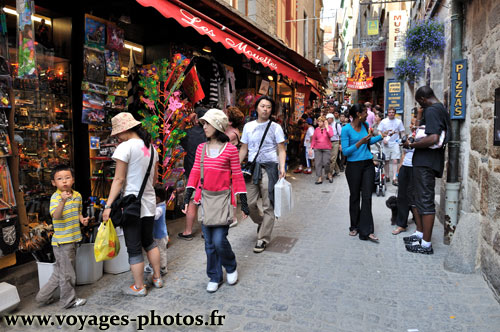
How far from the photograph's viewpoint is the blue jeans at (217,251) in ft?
12.1

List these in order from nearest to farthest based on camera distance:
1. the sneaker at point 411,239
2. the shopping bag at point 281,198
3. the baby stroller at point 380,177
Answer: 1. the shopping bag at point 281,198
2. the sneaker at point 411,239
3. the baby stroller at point 380,177

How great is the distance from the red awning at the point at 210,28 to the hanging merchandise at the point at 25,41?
1077 mm

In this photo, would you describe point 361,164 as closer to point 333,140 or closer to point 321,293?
point 321,293

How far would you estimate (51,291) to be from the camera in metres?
3.40

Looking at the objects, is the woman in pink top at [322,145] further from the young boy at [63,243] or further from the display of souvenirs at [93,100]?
the young boy at [63,243]

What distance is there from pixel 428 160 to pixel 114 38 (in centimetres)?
468

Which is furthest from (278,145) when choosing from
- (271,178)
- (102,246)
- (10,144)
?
(10,144)

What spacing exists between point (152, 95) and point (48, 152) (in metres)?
1.65

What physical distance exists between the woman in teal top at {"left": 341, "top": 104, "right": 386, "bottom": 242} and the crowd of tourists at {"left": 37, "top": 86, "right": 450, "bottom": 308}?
0.05ft

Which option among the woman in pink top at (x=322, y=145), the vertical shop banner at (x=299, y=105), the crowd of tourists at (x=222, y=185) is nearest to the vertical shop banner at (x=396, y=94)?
the vertical shop banner at (x=299, y=105)

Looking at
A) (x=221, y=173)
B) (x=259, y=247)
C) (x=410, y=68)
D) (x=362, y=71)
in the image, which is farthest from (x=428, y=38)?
(x=362, y=71)

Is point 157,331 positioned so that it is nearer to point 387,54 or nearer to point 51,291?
point 51,291

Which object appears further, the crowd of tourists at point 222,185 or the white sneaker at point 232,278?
the white sneaker at point 232,278

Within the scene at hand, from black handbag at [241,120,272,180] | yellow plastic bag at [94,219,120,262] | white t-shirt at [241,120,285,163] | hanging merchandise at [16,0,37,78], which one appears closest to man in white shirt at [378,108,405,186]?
white t-shirt at [241,120,285,163]
